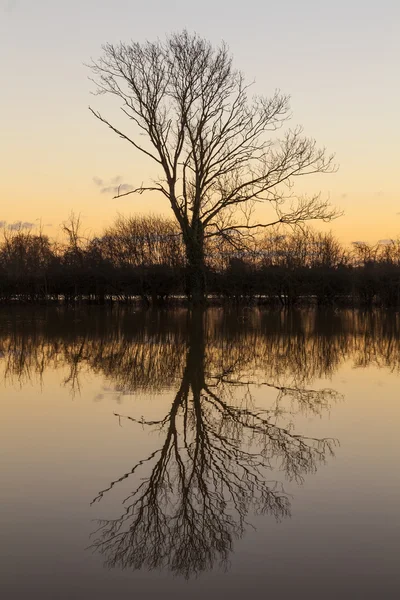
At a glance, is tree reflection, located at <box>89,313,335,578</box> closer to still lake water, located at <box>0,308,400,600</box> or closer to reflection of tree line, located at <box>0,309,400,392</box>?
still lake water, located at <box>0,308,400,600</box>

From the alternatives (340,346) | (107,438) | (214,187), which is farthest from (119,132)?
(107,438)

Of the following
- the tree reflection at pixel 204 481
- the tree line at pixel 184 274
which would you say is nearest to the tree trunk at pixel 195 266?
the tree line at pixel 184 274

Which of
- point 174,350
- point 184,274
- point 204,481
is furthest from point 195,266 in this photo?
point 204,481

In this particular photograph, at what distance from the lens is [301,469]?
507cm

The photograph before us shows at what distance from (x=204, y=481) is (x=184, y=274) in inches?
1072

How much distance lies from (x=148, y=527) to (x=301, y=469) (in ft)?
5.20

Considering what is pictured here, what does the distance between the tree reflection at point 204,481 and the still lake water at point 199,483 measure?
1cm

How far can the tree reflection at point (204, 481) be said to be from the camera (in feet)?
11.9

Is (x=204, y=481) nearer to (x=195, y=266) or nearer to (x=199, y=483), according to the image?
(x=199, y=483)

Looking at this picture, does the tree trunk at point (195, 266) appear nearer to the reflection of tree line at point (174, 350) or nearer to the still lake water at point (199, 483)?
the reflection of tree line at point (174, 350)

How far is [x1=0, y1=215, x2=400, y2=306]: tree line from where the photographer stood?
34688mm

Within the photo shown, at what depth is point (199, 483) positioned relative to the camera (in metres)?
4.72

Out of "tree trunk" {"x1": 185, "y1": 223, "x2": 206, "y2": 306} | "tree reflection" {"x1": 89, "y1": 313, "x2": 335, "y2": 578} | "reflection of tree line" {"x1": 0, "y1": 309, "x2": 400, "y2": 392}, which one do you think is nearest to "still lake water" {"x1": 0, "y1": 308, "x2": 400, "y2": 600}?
"tree reflection" {"x1": 89, "y1": 313, "x2": 335, "y2": 578}

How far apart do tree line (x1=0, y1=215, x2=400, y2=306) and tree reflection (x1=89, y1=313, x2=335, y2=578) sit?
25123 mm
